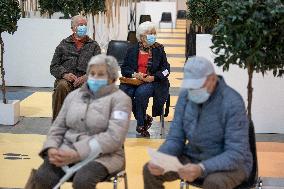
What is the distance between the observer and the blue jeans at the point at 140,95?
6.65 m

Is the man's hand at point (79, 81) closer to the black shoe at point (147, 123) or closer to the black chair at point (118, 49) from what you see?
the black shoe at point (147, 123)

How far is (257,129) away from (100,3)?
436 centimetres

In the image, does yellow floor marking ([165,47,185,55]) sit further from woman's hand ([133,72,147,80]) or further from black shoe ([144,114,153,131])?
woman's hand ([133,72,147,80])

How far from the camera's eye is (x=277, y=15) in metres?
4.53

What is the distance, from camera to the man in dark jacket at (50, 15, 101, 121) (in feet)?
21.1

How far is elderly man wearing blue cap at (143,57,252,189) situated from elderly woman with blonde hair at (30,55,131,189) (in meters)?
0.31

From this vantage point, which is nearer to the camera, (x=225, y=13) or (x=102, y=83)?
(x=102, y=83)

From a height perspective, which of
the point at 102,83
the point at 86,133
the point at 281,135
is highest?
the point at 102,83

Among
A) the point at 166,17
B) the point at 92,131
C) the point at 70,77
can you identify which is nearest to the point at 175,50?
the point at 166,17

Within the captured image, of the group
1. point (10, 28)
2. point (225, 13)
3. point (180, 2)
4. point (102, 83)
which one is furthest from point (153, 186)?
point (180, 2)

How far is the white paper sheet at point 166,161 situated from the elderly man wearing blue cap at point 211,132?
36mm

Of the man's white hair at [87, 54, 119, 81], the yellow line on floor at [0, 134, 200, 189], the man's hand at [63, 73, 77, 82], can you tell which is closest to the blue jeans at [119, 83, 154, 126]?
the yellow line on floor at [0, 134, 200, 189]

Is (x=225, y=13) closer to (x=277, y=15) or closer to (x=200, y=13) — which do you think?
(x=277, y=15)

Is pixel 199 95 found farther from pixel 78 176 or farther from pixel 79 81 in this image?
pixel 79 81
